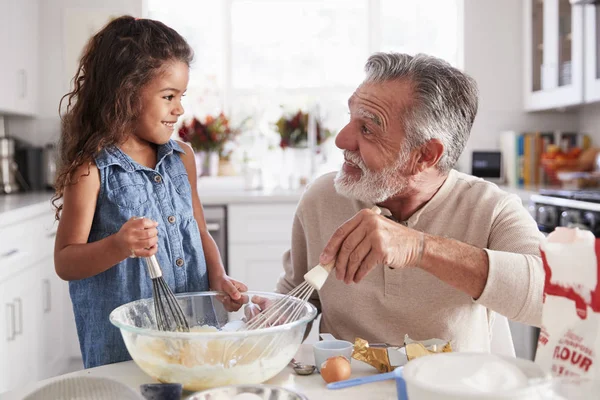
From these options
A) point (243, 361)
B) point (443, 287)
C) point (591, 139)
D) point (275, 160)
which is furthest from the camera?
point (275, 160)

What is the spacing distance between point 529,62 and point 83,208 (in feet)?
10.7

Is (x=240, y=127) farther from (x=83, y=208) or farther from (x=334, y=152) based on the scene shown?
(x=83, y=208)

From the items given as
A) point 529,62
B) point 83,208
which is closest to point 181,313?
point 83,208

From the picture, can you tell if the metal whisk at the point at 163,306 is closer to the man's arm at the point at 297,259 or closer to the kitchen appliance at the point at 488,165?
the man's arm at the point at 297,259

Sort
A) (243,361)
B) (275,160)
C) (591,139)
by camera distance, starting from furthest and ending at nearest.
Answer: (275,160)
(591,139)
(243,361)

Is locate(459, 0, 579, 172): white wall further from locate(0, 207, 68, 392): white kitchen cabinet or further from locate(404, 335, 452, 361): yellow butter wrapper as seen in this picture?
locate(404, 335, 452, 361): yellow butter wrapper

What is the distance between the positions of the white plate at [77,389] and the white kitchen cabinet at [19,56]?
9.27 ft

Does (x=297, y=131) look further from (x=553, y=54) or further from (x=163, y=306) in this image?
(x=163, y=306)

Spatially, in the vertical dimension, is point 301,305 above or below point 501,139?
below

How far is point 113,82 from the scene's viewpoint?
5.06ft

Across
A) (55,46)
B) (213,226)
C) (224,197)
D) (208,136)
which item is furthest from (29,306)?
(55,46)

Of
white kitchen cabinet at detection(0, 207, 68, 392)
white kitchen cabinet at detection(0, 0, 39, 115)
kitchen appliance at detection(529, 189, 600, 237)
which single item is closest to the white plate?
white kitchen cabinet at detection(0, 207, 68, 392)

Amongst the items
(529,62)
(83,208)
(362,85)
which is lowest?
(83,208)

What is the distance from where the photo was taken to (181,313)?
Result: 108 cm
